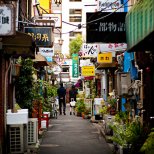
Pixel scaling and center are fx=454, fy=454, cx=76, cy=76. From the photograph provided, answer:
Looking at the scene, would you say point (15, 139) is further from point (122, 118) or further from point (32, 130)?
point (122, 118)

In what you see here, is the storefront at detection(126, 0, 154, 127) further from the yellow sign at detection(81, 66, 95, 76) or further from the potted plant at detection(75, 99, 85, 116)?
the potted plant at detection(75, 99, 85, 116)

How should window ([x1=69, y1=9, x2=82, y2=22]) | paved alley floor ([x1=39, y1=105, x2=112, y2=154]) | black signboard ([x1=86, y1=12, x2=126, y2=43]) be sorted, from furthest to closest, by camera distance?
window ([x1=69, y1=9, x2=82, y2=22]) → paved alley floor ([x1=39, y1=105, x2=112, y2=154]) → black signboard ([x1=86, y1=12, x2=126, y2=43])

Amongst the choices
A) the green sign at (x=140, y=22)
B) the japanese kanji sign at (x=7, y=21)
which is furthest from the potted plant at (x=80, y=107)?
the japanese kanji sign at (x=7, y=21)

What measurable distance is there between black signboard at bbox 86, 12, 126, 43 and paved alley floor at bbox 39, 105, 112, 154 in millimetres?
3608

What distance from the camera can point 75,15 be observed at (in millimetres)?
87312

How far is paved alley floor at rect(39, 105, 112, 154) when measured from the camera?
14.9 m

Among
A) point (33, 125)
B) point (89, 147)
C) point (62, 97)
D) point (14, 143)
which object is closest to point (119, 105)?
point (89, 147)

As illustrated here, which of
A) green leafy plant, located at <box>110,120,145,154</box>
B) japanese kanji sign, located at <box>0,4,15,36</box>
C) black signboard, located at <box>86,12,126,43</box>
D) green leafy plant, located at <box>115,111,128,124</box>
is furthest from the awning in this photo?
green leafy plant, located at <box>115,111,128,124</box>

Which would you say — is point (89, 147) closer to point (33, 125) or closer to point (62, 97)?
point (33, 125)

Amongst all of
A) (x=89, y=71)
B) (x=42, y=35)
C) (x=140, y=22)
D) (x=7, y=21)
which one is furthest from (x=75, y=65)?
(x=140, y=22)

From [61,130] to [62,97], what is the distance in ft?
34.9

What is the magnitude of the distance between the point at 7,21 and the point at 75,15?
78.5 metres

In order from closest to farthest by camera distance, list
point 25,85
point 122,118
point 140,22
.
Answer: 1. point 140,22
2. point 122,118
3. point 25,85

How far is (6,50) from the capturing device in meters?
13.0
